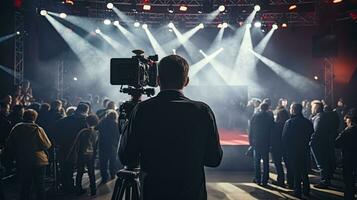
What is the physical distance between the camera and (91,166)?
595 cm

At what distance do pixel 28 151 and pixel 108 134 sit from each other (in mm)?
2168

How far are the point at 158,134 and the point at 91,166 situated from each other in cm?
440

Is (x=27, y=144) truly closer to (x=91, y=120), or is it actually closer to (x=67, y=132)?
(x=67, y=132)

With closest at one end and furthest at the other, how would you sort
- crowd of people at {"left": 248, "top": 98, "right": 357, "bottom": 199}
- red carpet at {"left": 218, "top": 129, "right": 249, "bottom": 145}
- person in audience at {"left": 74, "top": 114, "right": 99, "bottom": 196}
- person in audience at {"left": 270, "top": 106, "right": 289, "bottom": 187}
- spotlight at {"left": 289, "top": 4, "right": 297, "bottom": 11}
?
1. crowd of people at {"left": 248, "top": 98, "right": 357, "bottom": 199}
2. person in audience at {"left": 74, "top": 114, "right": 99, "bottom": 196}
3. person in audience at {"left": 270, "top": 106, "right": 289, "bottom": 187}
4. red carpet at {"left": 218, "top": 129, "right": 249, "bottom": 145}
5. spotlight at {"left": 289, "top": 4, "right": 297, "bottom": 11}

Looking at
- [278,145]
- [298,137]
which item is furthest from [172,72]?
[278,145]

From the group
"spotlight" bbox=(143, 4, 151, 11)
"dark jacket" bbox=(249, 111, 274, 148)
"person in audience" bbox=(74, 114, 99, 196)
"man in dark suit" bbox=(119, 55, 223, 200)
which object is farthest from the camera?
"spotlight" bbox=(143, 4, 151, 11)

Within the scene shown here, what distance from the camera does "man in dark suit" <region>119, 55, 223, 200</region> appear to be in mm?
1930

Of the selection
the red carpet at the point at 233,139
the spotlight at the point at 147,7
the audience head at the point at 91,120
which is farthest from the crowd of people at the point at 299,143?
the spotlight at the point at 147,7

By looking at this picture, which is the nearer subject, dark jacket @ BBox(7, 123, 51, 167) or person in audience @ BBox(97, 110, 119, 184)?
dark jacket @ BBox(7, 123, 51, 167)

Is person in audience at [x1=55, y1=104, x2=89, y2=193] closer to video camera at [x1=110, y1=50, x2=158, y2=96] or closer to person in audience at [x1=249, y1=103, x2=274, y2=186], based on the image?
video camera at [x1=110, y1=50, x2=158, y2=96]

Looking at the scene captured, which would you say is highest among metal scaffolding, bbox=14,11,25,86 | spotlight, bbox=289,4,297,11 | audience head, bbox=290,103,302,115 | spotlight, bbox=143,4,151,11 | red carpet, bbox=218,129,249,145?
spotlight, bbox=143,4,151,11

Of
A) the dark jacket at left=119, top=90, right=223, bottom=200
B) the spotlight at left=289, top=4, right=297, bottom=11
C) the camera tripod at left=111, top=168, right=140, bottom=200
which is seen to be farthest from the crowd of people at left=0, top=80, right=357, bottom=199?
the spotlight at left=289, top=4, right=297, bottom=11

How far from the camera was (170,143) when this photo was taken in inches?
76.1

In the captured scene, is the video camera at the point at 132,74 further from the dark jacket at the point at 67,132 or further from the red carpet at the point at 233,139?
the red carpet at the point at 233,139
